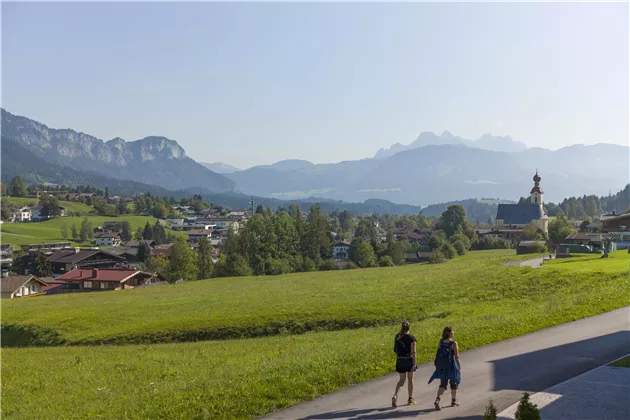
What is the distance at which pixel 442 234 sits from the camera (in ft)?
410

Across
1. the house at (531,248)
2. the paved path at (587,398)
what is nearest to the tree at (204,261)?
the house at (531,248)

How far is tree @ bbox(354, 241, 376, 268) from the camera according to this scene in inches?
3836

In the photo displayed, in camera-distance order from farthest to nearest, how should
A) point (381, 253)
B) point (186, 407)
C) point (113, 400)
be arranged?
point (381, 253) → point (113, 400) → point (186, 407)

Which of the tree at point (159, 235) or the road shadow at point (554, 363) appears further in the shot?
the tree at point (159, 235)

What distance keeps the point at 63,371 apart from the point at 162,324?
1216 cm

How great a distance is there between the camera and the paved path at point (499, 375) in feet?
42.4

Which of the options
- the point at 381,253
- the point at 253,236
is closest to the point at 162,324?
the point at 253,236

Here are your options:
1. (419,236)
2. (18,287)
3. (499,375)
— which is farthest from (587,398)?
(419,236)

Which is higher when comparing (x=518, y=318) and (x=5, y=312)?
(x=518, y=318)

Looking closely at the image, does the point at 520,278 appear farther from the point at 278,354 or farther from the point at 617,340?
the point at 278,354

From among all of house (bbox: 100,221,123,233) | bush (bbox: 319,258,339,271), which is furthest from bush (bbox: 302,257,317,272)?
house (bbox: 100,221,123,233)

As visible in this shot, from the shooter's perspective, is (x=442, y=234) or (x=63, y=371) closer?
(x=63, y=371)

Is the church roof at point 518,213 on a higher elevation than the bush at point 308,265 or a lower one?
higher

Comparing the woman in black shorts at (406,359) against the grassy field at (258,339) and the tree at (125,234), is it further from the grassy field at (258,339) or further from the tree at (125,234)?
the tree at (125,234)
